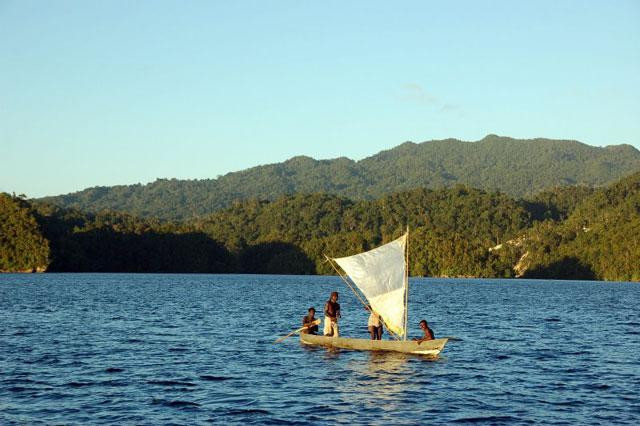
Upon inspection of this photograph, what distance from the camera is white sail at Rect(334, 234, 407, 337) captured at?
148 ft

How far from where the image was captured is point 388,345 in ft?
149

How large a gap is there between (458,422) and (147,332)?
3409 cm

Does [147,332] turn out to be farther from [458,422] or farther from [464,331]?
[458,422]

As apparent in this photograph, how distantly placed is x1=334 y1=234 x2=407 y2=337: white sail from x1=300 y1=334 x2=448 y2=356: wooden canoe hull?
86 cm

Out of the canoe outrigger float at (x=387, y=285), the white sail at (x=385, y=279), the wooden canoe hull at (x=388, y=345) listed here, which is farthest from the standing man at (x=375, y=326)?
the white sail at (x=385, y=279)

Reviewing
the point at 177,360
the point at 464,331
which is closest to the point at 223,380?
the point at 177,360

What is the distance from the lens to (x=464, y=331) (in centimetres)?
6369

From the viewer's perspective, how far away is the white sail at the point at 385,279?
4509cm

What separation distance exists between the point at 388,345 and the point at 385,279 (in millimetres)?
3538

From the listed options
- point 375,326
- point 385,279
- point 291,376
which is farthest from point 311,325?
point 291,376

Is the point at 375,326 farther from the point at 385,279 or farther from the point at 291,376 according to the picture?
the point at 291,376

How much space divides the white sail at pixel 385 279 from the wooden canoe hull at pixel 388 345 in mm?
856

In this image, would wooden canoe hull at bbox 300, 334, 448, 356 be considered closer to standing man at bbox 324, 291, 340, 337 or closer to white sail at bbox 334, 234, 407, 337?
standing man at bbox 324, 291, 340, 337

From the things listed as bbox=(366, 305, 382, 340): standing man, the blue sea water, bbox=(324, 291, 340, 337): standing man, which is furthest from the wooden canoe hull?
bbox=(366, 305, 382, 340): standing man
